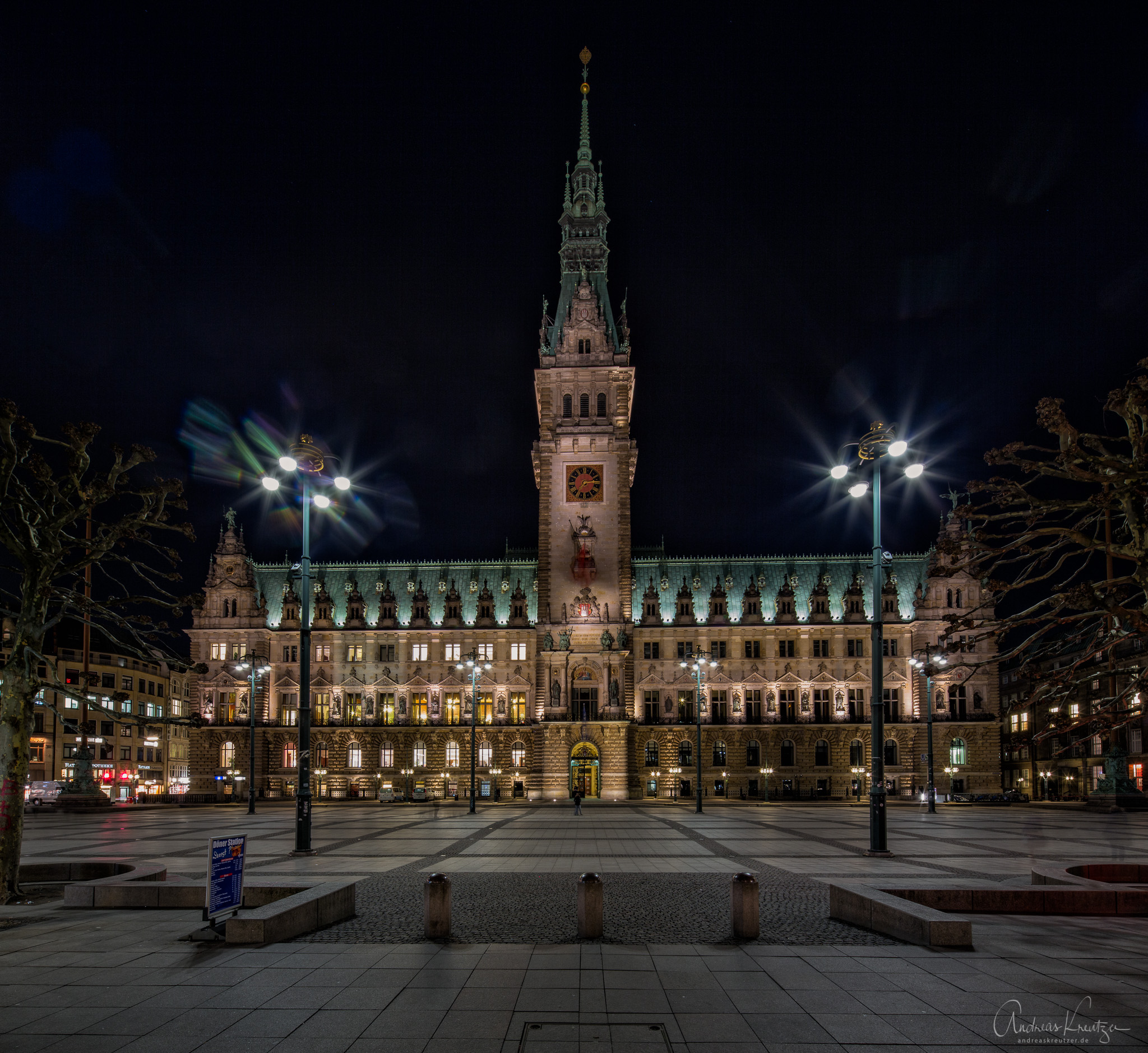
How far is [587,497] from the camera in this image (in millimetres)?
89812

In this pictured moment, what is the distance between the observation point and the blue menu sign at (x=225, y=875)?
51.7 feet

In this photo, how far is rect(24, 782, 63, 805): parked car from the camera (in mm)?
72875

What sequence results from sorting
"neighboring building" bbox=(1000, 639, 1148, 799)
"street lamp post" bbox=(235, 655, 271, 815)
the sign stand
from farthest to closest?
1. "neighboring building" bbox=(1000, 639, 1148, 799)
2. "street lamp post" bbox=(235, 655, 271, 815)
3. the sign stand

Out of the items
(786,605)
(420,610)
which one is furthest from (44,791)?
(786,605)

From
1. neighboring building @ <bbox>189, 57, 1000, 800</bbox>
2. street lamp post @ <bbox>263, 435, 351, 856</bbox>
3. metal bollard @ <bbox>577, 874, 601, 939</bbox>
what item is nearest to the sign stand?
metal bollard @ <bbox>577, 874, 601, 939</bbox>

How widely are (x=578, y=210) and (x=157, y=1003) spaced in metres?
98.0

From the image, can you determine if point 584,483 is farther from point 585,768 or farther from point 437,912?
point 437,912

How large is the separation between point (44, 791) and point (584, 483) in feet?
180

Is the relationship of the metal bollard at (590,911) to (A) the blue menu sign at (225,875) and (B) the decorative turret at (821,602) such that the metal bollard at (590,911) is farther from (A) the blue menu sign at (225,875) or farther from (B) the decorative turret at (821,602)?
(B) the decorative turret at (821,602)

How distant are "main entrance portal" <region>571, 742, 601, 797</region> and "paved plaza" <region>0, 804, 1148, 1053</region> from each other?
196ft

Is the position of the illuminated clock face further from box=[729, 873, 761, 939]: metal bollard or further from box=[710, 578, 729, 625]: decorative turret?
box=[729, 873, 761, 939]: metal bollard

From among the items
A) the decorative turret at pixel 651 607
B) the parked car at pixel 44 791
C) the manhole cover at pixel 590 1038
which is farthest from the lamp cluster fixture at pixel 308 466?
the decorative turret at pixel 651 607

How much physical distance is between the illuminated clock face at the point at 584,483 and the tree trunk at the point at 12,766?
69872 millimetres

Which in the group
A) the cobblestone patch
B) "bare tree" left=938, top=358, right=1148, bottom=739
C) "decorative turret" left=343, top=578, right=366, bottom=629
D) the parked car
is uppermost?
"decorative turret" left=343, top=578, right=366, bottom=629
